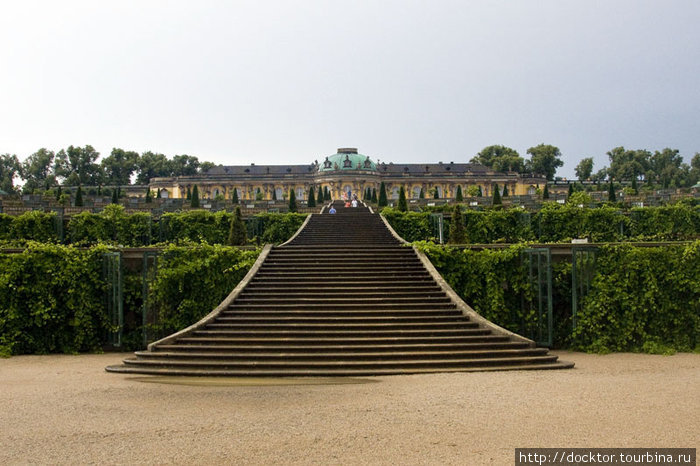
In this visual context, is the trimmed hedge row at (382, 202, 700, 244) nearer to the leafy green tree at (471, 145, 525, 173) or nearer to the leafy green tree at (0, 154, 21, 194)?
the leafy green tree at (471, 145, 525, 173)

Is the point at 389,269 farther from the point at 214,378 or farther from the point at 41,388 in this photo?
the point at 41,388

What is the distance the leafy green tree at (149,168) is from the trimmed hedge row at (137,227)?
107 metres

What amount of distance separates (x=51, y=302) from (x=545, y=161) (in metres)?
123

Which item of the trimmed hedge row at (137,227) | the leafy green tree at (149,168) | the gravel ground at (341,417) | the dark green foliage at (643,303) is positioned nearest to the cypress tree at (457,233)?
the trimmed hedge row at (137,227)

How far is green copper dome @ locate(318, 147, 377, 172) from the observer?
395 feet

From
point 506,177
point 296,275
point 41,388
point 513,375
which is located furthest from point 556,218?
point 506,177

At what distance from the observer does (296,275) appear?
19219 millimetres

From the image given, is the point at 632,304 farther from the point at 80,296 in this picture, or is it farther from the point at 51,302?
the point at 51,302

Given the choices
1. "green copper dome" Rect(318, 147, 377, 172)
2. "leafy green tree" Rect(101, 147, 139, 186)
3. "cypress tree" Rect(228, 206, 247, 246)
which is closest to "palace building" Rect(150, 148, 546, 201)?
"green copper dome" Rect(318, 147, 377, 172)

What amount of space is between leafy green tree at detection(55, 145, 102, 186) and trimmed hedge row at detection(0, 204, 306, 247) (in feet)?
312

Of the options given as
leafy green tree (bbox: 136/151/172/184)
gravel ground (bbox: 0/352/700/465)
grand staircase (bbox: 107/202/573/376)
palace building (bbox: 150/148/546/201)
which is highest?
leafy green tree (bbox: 136/151/172/184)

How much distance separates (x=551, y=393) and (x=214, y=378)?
6.52 metres

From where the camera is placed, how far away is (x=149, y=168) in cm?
13488

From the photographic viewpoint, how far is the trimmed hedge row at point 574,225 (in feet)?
101
